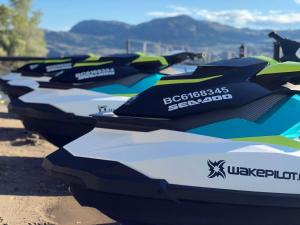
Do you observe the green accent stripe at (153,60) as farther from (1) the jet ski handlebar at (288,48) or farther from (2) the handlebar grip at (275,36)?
(1) the jet ski handlebar at (288,48)

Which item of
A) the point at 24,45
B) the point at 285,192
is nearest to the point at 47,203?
the point at 285,192

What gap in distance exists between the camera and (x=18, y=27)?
46906 mm

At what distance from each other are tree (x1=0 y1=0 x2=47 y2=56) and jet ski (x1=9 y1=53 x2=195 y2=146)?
131 ft

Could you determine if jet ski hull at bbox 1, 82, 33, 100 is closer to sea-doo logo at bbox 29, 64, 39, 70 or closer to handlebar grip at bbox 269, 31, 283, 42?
sea-doo logo at bbox 29, 64, 39, 70

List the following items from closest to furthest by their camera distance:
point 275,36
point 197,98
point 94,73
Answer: point 197,98 < point 275,36 < point 94,73

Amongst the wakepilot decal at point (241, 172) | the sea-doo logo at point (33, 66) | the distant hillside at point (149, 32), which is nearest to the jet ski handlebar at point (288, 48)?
the wakepilot decal at point (241, 172)

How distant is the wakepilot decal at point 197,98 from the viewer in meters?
3.42

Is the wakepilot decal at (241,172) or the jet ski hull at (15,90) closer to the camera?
the wakepilot decal at (241,172)

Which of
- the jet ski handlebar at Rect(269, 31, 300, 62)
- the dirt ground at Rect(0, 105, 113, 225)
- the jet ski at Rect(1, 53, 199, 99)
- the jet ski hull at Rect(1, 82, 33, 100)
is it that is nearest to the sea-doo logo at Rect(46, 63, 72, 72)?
the jet ski hull at Rect(1, 82, 33, 100)

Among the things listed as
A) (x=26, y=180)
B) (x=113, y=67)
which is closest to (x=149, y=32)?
(x=113, y=67)

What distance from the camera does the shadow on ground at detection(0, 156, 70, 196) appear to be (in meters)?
5.17

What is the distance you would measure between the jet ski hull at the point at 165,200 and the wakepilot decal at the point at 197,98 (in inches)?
21.9

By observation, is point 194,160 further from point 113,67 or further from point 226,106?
point 113,67

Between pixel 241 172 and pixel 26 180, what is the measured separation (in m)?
3.10
